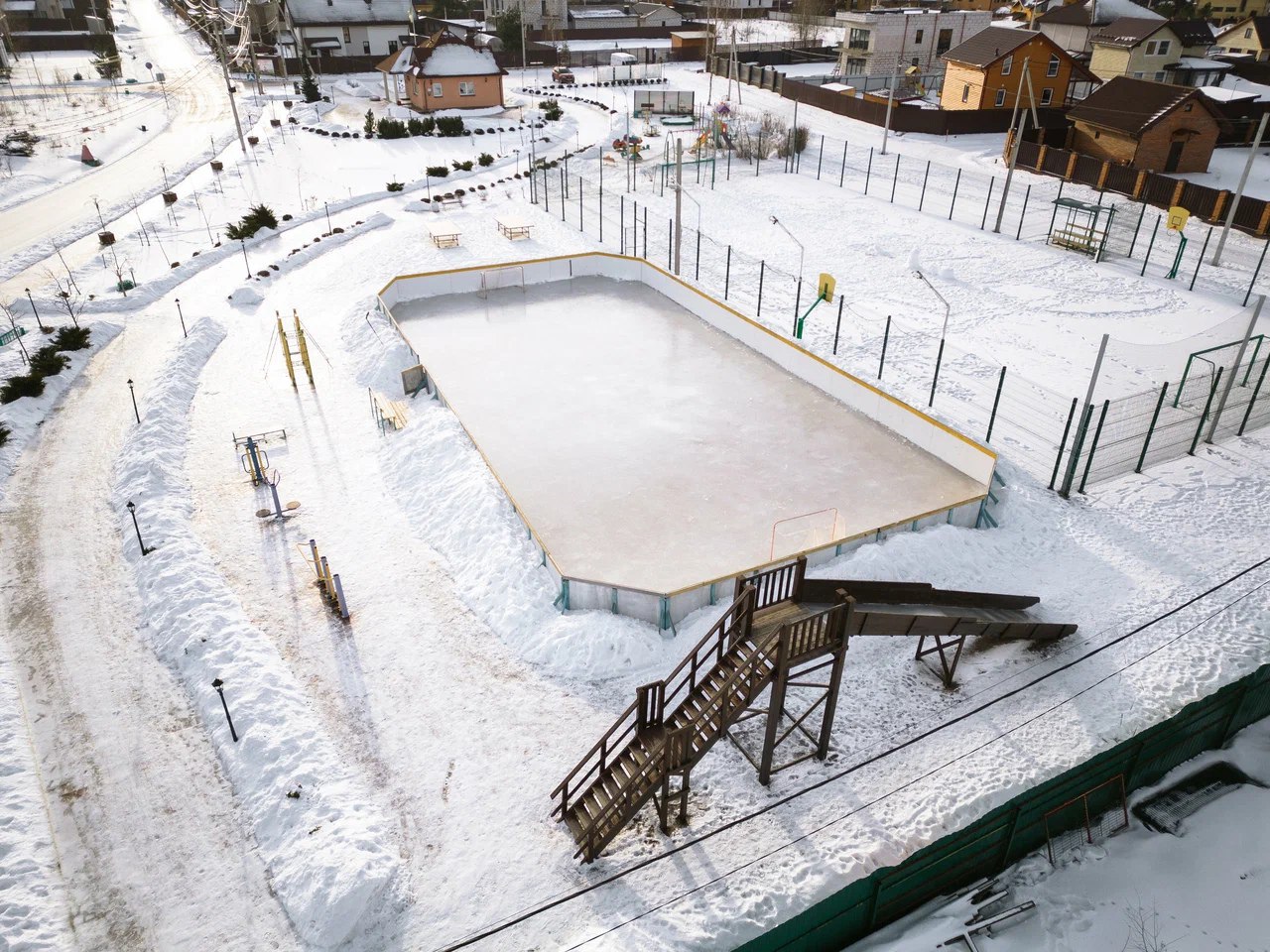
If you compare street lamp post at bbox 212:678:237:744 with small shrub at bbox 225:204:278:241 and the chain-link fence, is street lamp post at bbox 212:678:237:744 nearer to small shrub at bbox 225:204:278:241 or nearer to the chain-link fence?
the chain-link fence

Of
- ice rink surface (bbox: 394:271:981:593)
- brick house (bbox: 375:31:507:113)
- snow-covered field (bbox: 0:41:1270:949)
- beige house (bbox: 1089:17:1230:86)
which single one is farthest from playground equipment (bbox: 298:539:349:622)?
beige house (bbox: 1089:17:1230:86)

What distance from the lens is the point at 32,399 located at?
1870 centimetres

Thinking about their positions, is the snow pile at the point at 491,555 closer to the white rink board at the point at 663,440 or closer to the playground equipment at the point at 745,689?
the white rink board at the point at 663,440

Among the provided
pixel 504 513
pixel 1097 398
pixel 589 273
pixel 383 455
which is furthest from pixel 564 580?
pixel 589 273

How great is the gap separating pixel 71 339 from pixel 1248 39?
236ft

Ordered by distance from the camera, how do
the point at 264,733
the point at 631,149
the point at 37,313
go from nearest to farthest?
the point at 264,733 < the point at 37,313 < the point at 631,149

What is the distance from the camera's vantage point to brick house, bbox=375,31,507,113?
160 ft

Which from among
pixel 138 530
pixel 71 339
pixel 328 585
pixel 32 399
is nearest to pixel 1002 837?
pixel 328 585

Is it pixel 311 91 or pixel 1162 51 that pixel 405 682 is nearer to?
pixel 311 91

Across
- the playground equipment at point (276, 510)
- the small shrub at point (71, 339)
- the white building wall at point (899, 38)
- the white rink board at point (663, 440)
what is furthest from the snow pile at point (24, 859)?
the white building wall at point (899, 38)

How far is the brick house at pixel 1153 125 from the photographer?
34.1 meters

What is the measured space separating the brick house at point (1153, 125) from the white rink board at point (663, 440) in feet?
75.2

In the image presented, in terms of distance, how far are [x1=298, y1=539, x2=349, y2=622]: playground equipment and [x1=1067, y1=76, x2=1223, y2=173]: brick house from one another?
35729 millimetres

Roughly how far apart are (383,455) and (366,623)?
16.9 ft
